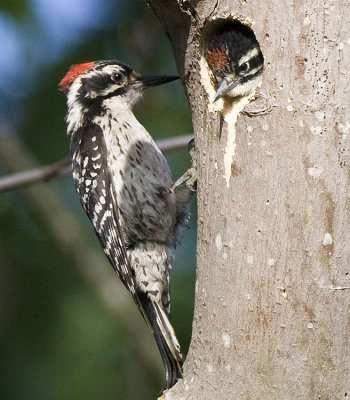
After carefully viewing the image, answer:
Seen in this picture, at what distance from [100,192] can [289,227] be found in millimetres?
2042

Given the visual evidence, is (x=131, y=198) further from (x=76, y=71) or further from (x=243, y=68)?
(x=243, y=68)

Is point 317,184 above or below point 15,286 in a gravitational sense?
above

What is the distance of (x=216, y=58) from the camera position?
405 centimetres

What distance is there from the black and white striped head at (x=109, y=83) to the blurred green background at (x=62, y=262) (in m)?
0.74

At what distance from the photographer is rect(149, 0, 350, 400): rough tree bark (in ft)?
11.1

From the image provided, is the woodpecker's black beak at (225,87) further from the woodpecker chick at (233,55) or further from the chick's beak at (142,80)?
the chick's beak at (142,80)

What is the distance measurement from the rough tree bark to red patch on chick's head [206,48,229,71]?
428 millimetres

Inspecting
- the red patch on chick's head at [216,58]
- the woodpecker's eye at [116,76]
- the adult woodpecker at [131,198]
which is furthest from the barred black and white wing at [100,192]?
the red patch on chick's head at [216,58]

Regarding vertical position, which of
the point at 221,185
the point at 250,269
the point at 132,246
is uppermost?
the point at 221,185

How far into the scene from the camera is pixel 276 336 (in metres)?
3.44

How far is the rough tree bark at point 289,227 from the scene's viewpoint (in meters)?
3.37

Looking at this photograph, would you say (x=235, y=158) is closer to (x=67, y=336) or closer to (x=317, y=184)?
(x=317, y=184)

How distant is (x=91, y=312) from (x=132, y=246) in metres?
1.54

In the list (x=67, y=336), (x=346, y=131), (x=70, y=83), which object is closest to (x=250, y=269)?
(x=346, y=131)
